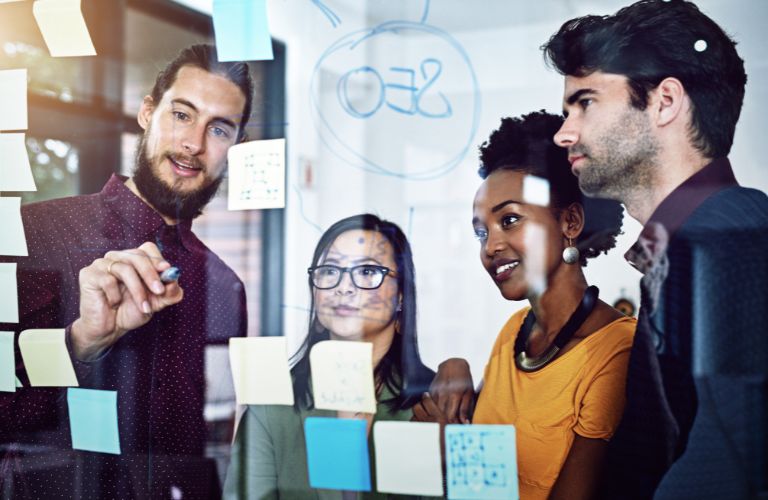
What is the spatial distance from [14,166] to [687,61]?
1.55 m

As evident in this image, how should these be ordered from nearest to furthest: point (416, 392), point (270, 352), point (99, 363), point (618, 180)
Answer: point (618, 180) → point (416, 392) → point (270, 352) → point (99, 363)

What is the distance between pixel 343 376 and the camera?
162cm

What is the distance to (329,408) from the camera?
1.62 m

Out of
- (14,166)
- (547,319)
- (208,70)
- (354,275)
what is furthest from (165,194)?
(547,319)

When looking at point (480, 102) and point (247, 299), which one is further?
point (247, 299)

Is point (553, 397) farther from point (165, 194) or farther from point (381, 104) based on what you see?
point (165, 194)

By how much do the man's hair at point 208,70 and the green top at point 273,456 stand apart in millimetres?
622

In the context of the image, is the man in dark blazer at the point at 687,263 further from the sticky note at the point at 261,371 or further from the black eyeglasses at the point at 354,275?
the sticky note at the point at 261,371

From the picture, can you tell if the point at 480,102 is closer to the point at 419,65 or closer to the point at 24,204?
the point at 419,65

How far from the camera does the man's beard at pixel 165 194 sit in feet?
5.77

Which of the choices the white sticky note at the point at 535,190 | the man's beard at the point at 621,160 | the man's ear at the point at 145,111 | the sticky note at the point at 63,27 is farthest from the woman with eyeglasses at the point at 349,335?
the sticky note at the point at 63,27

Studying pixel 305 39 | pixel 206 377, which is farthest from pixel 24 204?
pixel 305 39

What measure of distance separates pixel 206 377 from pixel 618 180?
98 centimetres

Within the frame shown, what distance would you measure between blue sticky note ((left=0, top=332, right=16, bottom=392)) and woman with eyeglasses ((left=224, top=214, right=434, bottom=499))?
643 millimetres
